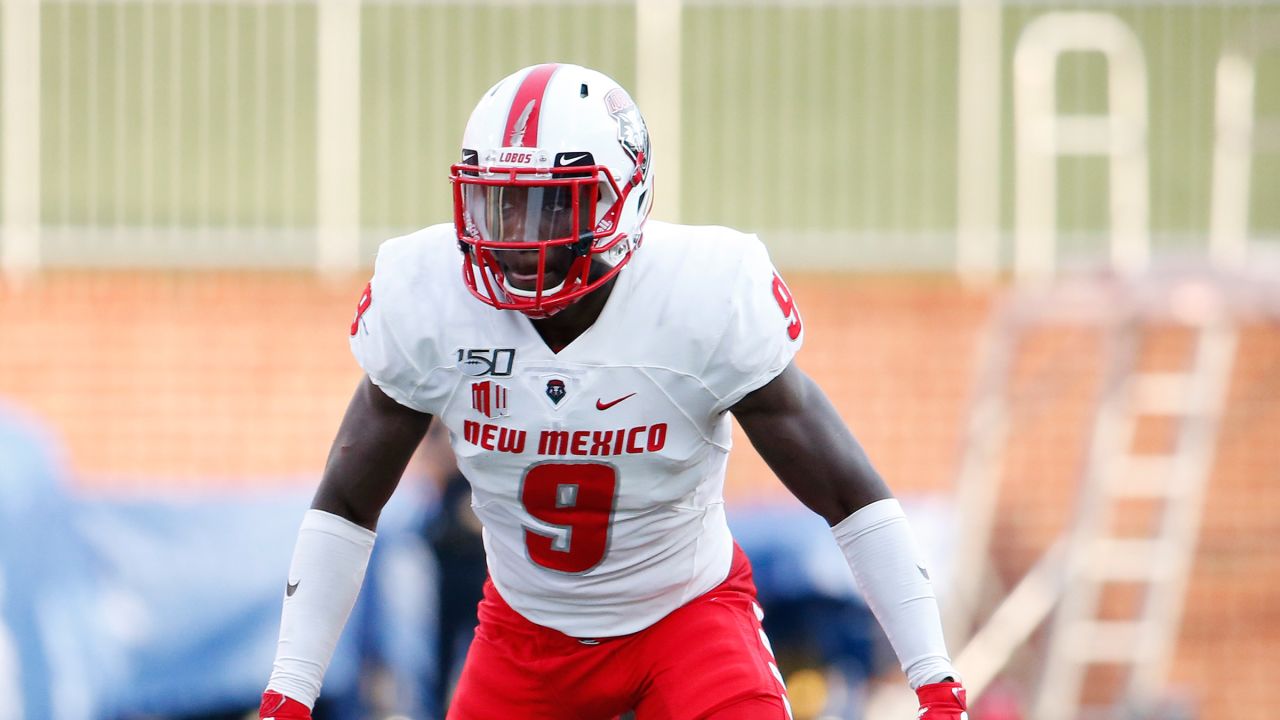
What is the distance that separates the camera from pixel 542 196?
9.09ft

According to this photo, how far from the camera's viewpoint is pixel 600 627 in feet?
9.84

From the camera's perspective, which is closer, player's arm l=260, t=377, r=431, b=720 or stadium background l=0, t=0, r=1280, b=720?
player's arm l=260, t=377, r=431, b=720

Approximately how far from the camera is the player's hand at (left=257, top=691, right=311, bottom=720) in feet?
9.40

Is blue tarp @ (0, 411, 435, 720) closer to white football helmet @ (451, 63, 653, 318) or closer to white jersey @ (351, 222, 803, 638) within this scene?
white jersey @ (351, 222, 803, 638)

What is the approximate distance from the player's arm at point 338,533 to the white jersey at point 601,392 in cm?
8

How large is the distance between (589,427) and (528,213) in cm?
38

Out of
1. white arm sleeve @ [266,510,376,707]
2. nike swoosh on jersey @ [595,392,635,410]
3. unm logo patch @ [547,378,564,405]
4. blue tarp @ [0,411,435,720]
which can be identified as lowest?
blue tarp @ [0,411,435,720]

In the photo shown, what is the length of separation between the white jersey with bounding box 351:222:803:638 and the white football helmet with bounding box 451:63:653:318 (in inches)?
3.5

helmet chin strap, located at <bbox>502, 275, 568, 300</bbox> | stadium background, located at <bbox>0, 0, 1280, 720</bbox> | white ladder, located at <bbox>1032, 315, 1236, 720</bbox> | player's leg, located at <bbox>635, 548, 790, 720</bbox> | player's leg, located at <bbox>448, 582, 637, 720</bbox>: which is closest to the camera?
helmet chin strap, located at <bbox>502, 275, 568, 300</bbox>

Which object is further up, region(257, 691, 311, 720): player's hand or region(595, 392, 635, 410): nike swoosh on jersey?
region(595, 392, 635, 410): nike swoosh on jersey

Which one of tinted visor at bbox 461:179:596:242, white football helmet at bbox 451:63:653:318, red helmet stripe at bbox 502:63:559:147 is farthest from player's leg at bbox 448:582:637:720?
red helmet stripe at bbox 502:63:559:147

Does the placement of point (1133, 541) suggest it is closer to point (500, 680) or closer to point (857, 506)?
point (857, 506)

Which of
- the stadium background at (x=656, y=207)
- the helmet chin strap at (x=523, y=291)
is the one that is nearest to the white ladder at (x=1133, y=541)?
the stadium background at (x=656, y=207)

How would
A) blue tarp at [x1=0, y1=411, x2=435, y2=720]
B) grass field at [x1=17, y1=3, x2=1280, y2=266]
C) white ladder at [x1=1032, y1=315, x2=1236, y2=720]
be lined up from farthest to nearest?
1. grass field at [x1=17, y1=3, x2=1280, y2=266]
2. white ladder at [x1=1032, y1=315, x2=1236, y2=720]
3. blue tarp at [x1=0, y1=411, x2=435, y2=720]
